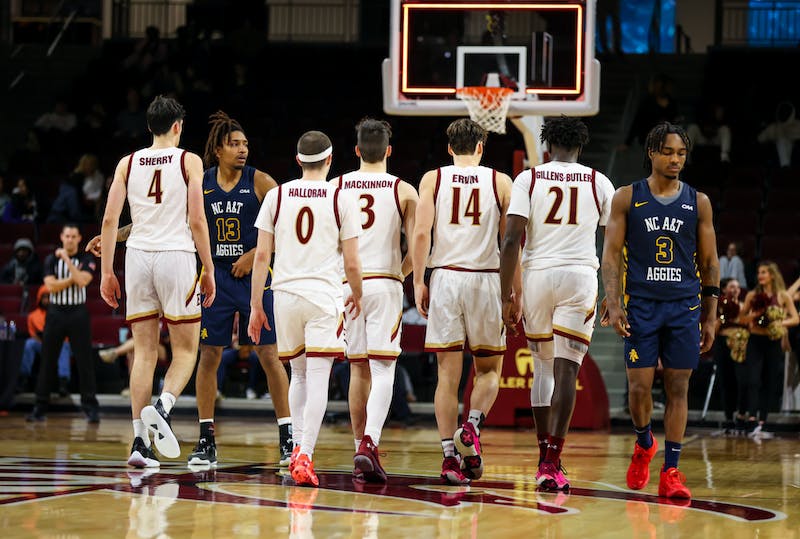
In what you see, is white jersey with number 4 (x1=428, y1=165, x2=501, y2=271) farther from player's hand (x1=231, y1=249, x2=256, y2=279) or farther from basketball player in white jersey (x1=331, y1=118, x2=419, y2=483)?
player's hand (x1=231, y1=249, x2=256, y2=279)

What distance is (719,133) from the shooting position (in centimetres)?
1934

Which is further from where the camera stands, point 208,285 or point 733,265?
point 733,265

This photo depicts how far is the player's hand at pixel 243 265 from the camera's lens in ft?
27.8

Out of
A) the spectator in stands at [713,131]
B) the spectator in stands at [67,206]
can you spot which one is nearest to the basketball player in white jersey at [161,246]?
the spectator in stands at [67,206]

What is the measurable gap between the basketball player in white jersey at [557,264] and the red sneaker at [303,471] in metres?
1.28

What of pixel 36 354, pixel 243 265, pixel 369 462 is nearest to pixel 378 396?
pixel 369 462

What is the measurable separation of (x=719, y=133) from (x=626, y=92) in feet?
9.50

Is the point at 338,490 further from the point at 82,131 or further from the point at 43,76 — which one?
the point at 43,76

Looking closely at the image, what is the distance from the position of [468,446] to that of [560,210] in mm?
1479

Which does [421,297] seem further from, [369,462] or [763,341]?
[763,341]

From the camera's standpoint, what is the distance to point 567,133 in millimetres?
7512

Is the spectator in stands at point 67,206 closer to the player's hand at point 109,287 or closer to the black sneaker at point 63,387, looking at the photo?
the black sneaker at point 63,387

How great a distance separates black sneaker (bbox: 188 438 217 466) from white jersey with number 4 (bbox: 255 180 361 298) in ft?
4.84

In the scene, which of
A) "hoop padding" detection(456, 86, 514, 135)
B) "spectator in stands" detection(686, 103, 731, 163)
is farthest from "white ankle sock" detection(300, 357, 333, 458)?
"spectator in stands" detection(686, 103, 731, 163)
